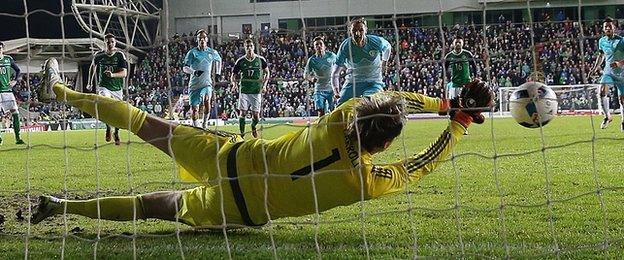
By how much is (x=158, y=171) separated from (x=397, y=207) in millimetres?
3761

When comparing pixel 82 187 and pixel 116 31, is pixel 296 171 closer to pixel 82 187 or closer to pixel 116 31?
pixel 82 187

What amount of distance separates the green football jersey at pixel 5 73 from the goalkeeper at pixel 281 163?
10.2 m

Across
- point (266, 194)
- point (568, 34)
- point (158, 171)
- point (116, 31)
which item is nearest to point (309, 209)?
point (266, 194)

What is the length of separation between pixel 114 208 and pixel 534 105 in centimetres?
285

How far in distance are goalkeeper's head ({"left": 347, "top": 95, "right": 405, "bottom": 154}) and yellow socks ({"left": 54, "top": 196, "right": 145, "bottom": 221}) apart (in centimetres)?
155

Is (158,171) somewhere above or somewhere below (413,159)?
below

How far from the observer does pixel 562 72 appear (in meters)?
18.1

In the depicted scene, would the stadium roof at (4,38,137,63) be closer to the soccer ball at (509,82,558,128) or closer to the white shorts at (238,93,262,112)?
the white shorts at (238,93,262,112)

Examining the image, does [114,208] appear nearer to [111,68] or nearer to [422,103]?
[422,103]

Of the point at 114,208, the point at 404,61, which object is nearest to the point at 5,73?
the point at 404,61

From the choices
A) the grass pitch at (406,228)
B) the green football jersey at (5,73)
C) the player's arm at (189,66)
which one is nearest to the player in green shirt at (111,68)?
the player's arm at (189,66)

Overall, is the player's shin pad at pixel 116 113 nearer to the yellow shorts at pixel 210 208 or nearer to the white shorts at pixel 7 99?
the yellow shorts at pixel 210 208

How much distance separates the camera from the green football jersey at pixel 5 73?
45.6 feet

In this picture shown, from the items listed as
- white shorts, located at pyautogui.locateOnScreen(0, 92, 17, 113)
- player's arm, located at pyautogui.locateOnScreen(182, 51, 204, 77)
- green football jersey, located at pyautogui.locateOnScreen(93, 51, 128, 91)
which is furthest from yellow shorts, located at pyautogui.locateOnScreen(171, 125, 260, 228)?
white shorts, located at pyautogui.locateOnScreen(0, 92, 17, 113)
